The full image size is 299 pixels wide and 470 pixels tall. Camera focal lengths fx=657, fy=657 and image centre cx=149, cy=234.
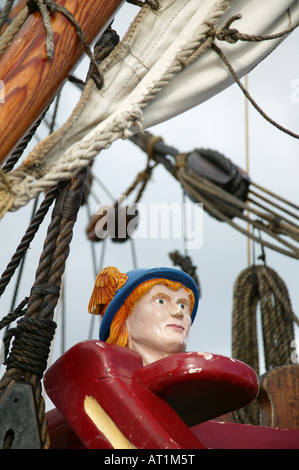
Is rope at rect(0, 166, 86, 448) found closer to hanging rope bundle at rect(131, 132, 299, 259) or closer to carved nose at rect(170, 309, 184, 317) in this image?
carved nose at rect(170, 309, 184, 317)

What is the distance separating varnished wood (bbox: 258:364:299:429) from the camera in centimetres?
171

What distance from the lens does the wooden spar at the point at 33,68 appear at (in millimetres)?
1363

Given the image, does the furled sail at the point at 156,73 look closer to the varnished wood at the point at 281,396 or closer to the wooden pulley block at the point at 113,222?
the varnished wood at the point at 281,396

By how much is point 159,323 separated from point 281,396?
44 cm

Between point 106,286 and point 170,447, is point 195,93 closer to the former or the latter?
point 106,286

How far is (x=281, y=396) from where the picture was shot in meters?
1.73

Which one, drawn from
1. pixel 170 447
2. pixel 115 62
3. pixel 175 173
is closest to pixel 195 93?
pixel 115 62

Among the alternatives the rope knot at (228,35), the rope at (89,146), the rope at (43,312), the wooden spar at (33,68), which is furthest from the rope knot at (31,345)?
the rope knot at (228,35)

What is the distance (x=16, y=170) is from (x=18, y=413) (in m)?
0.48

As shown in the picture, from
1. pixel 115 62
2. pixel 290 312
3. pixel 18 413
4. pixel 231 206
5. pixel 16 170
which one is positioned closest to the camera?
pixel 18 413

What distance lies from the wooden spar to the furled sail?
0.06 metres

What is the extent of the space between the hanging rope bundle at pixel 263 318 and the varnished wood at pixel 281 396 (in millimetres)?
878

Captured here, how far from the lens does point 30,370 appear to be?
4.20ft

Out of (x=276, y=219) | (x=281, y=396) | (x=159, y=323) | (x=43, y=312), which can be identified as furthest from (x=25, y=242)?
(x=276, y=219)
